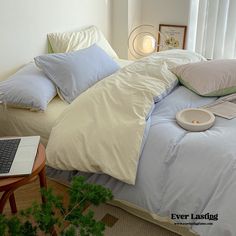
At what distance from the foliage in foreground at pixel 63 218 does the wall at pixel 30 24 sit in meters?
1.43

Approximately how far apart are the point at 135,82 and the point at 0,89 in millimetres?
792

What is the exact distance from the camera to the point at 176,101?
5.44 ft

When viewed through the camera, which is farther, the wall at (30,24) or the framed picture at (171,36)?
the framed picture at (171,36)

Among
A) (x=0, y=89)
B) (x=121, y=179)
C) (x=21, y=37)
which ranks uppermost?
(x=21, y=37)

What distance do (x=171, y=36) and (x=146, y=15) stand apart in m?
0.38

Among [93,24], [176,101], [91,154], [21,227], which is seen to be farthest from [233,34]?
[21,227]

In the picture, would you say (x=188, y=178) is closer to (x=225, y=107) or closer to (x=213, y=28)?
(x=225, y=107)

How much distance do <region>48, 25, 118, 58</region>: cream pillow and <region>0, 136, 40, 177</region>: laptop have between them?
1183 mm

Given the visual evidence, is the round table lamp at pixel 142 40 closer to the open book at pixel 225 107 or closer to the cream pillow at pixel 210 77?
the cream pillow at pixel 210 77

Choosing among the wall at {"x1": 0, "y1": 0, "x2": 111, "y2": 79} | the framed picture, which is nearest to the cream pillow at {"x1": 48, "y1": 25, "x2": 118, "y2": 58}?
the wall at {"x1": 0, "y1": 0, "x2": 111, "y2": 79}

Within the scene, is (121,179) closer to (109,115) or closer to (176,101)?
(109,115)

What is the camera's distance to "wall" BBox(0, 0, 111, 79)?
1923mm

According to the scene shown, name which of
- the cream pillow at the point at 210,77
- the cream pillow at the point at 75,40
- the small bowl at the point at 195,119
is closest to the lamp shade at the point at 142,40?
the cream pillow at the point at 75,40

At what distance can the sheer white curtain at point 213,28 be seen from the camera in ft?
9.28
